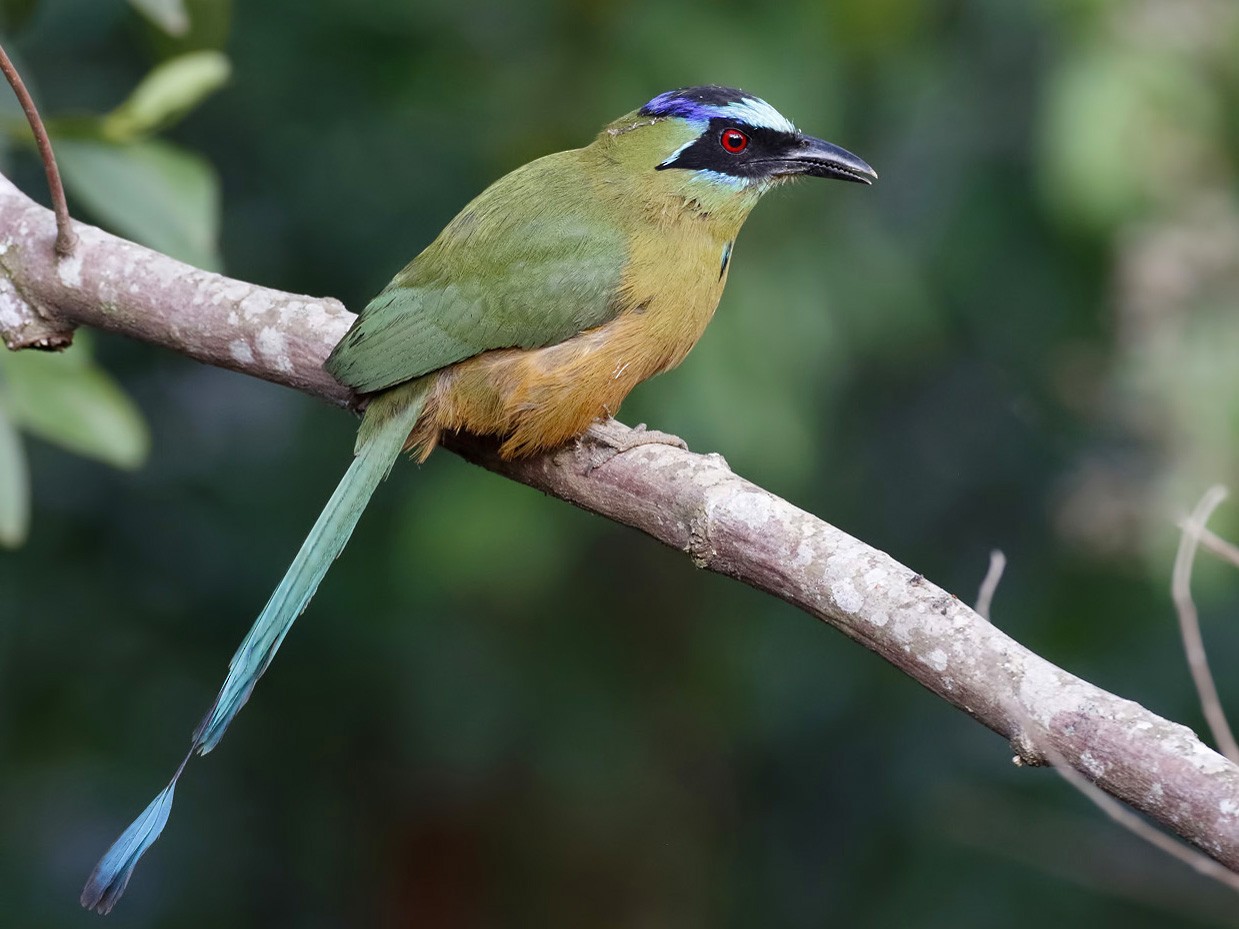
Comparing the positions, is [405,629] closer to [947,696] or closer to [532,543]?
[532,543]

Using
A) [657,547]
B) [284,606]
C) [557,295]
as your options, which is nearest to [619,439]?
[557,295]

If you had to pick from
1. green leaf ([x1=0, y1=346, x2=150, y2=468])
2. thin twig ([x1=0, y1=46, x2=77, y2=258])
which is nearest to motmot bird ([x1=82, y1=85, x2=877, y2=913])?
green leaf ([x1=0, y1=346, x2=150, y2=468])

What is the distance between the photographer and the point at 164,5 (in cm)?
249

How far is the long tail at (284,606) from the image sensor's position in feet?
7.31

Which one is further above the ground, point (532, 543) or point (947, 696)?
point (947, 696)

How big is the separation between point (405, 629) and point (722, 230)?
6.73 feet

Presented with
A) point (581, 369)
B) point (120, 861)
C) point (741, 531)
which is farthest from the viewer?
point (581, 369)

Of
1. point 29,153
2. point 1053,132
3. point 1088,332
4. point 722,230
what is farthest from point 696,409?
point 29,153

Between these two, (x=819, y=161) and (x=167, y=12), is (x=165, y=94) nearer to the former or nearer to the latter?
(x=167, y=12)

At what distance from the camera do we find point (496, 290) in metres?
2.83

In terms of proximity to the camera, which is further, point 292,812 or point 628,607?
point 292,812

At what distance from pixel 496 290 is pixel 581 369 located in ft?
0.74

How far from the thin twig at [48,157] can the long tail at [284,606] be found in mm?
594

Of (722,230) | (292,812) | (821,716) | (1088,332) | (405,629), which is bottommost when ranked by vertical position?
(292,812)
